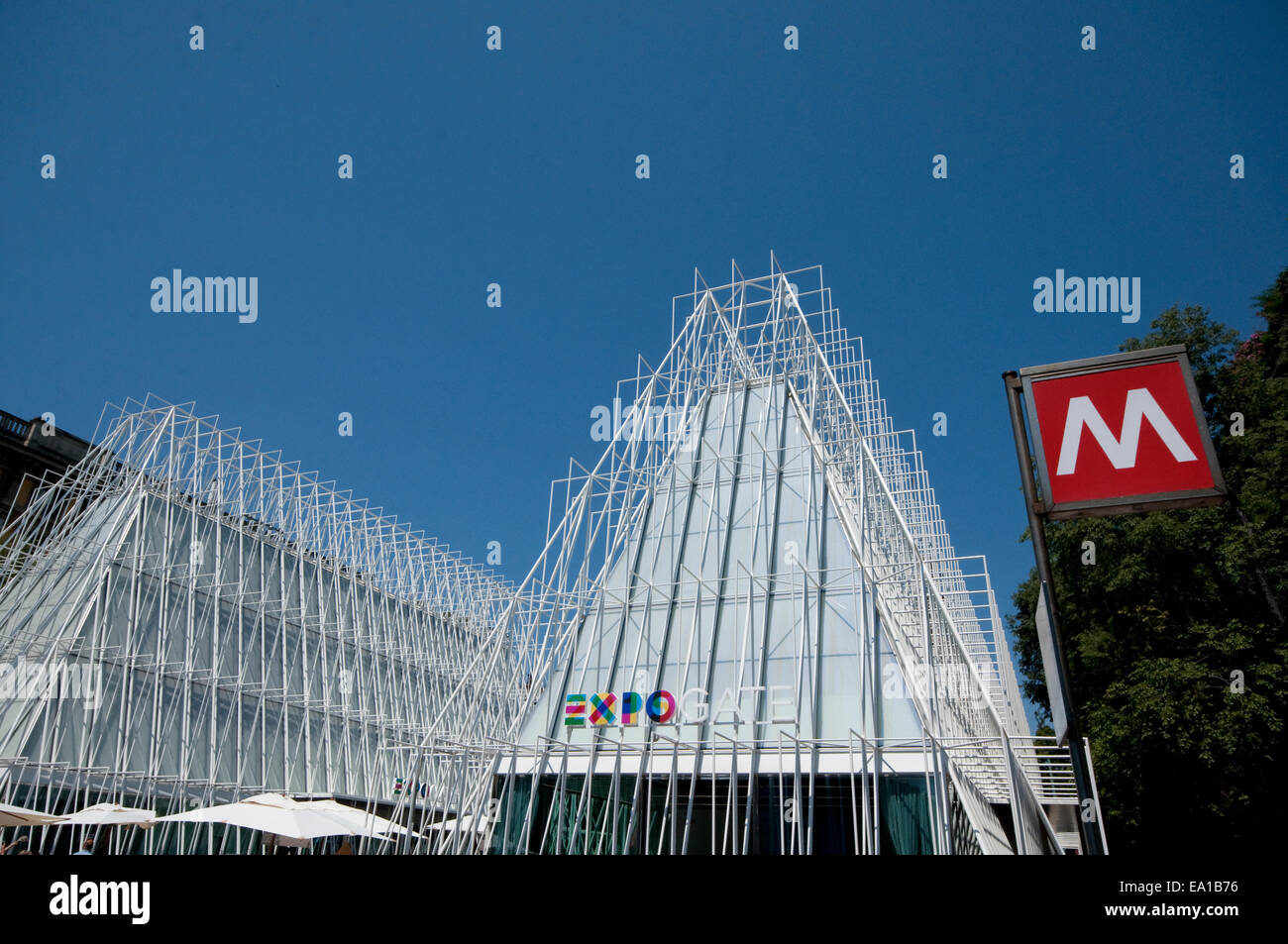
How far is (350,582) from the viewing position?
2048 inches

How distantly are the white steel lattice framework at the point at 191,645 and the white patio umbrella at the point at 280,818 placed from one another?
3.08 metres

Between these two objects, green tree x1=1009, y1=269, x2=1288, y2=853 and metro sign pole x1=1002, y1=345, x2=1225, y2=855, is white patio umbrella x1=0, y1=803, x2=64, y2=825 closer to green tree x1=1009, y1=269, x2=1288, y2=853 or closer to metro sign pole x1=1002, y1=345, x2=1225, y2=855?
metro sign pole x1=1002, y1=345, x2=1225, y2=855

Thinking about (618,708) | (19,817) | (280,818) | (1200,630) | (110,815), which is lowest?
(110,815)

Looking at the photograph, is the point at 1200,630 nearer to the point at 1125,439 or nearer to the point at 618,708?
the point at 618,708

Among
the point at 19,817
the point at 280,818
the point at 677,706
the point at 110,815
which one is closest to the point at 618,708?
the point at 677,706

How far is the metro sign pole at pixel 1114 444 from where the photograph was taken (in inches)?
217

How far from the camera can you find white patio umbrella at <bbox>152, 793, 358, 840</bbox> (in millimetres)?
20172

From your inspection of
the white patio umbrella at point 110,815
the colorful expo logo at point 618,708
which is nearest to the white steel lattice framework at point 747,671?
the colorful expo logo at point 618,708

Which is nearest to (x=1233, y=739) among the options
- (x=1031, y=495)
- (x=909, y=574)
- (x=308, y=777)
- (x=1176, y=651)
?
(x=1176, y=651)

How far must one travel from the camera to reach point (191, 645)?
37.3m

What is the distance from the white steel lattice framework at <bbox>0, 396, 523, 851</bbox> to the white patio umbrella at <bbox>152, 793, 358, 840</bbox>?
10.1 feet

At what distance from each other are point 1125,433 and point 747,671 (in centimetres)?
1921

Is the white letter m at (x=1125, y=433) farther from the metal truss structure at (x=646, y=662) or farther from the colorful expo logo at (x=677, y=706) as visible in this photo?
the colorful expo logo at (x=677, y=706)

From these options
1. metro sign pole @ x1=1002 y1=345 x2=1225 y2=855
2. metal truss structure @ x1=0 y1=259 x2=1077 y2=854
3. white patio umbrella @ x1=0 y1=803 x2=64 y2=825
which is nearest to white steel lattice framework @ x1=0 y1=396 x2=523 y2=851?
metal truss structure @ x1=0 y1=259 x2=1077 y2=854
